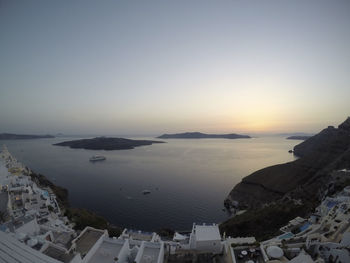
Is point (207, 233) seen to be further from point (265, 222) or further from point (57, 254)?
point (265, 222)

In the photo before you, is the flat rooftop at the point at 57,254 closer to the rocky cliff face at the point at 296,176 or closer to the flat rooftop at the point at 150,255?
the flat rooftop at the point at 150,255

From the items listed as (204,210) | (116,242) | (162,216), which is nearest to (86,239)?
(116,242)

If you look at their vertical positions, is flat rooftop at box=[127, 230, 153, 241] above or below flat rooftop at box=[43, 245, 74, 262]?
below

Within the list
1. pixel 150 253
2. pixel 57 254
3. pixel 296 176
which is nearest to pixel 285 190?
pixel 296 176

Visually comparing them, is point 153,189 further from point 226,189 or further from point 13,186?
point 13,186

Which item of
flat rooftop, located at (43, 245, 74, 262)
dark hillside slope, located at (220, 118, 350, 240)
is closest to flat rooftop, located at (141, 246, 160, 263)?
flat rooftop, located at (43, 245, 74, 262)

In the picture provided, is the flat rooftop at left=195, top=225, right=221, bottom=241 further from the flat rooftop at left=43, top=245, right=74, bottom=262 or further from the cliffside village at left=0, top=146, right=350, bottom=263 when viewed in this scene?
the flat rooftop at left=43, top=245, right=74, bottom=262
